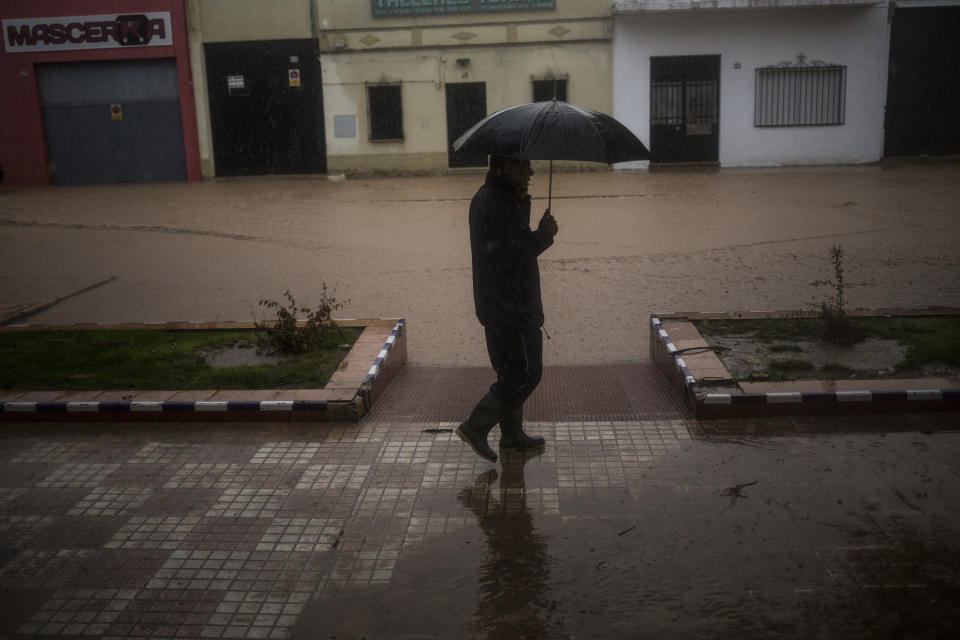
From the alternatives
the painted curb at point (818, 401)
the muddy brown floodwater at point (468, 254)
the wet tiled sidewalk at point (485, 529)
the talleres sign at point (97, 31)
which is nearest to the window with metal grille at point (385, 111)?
the muddy brown floodwater at point (468, 254)

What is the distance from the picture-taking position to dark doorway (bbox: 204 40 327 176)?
23797 millimetres

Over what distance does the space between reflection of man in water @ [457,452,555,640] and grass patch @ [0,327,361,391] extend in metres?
1.81

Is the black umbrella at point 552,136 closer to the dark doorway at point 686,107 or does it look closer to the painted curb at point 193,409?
the painted curb at point 193,409

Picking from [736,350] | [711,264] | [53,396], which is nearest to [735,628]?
[736,350]

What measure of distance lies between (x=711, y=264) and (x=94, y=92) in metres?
19.5

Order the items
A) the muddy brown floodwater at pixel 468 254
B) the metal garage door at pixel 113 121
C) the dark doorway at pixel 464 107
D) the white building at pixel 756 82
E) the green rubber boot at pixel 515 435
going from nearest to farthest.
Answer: the green rubber boot at pixel 515 435 < the muddy brown floodwater at pixel 468 254 < the white building at pixel 756 82 < the dark doorway at pixel 464 107 < the metal garage door at pixel 113 121

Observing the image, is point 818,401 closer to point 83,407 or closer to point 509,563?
point 509,563

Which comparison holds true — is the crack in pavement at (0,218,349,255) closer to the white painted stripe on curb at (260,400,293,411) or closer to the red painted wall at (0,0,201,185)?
the white painted stripe on curb at (260,400,293,411)

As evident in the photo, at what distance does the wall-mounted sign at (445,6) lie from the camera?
22625 millimetres

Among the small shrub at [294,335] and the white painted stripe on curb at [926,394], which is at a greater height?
the small shrub at [294,335]

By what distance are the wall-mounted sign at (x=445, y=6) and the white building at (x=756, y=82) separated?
6.94 feet

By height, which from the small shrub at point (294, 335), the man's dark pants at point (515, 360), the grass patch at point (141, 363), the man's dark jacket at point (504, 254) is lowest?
the grass patch at point (141, 363)

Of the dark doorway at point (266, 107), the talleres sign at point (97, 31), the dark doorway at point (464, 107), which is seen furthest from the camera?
the dark doorway at point (266, 107)

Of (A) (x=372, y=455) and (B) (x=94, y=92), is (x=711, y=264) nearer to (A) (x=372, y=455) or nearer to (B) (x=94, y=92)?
(A) (x=372, y=455)
